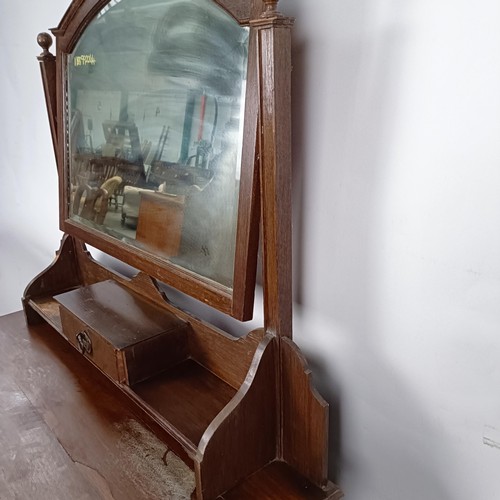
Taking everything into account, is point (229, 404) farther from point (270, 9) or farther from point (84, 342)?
point (270, 9)

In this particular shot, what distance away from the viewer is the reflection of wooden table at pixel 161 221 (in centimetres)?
79

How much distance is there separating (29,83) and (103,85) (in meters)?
0.68

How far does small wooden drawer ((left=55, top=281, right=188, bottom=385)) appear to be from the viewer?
0.81 meters

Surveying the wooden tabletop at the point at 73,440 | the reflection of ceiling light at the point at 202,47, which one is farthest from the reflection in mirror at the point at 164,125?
the wooden tabletop at the point at 73,440

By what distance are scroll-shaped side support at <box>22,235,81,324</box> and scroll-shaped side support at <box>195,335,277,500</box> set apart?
2.28 ft

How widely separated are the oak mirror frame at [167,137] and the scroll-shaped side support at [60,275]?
15cm

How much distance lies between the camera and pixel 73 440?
2.50 ft

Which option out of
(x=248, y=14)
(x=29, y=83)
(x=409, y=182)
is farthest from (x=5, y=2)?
(x=409, y=182)

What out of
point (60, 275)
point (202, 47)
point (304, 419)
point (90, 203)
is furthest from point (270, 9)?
point (60, 275)

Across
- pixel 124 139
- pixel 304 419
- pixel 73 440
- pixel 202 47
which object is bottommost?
pixel 73 440

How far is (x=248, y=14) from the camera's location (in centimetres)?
60

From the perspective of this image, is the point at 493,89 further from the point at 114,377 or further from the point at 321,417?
the point at 114,377

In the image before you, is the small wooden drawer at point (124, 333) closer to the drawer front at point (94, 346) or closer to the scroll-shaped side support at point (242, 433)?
the drawer front at point (94, 346)

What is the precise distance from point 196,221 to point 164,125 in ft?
0.54
